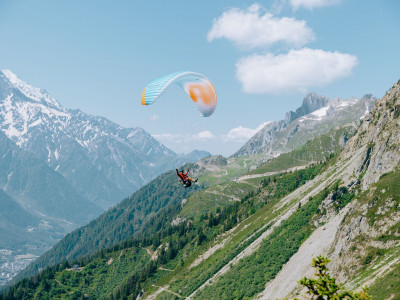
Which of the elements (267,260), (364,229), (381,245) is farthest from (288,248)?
(381,245)

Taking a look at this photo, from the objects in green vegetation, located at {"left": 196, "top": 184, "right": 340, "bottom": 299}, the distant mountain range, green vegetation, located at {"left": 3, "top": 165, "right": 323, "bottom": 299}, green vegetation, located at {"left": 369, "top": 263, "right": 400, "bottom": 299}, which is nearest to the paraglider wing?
the distant mountain range

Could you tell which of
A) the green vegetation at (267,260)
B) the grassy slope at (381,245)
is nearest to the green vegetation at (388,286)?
the grassy slope at (381,245)

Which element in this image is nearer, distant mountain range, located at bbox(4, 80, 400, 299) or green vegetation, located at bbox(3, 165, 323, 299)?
distant mountain range, located at bbox(4, 80, 400, 299)

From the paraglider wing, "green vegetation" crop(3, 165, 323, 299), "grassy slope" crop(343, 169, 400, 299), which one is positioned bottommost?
"green vegetation" crop(3, 165, 323, 299)

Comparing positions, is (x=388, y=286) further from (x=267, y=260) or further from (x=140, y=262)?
(x=140, y=262)

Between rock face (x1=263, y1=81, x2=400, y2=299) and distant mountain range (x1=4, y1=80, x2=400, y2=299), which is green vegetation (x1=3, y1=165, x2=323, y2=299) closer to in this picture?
distant mountain range (x1=4, y1=80, x2=400, y2=299)

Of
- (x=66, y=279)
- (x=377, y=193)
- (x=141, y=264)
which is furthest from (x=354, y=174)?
(x=66, y=279)

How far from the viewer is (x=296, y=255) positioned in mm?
76062

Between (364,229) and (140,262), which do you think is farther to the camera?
(140,262)

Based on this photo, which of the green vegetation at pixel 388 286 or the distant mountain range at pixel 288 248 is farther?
the distant mountain range at pixel 288 248

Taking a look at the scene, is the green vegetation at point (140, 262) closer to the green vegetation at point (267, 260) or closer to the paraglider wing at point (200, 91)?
the green vegetation at point (267, 260)

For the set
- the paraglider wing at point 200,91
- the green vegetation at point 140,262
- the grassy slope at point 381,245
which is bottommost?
the green vegetation at point 140,262

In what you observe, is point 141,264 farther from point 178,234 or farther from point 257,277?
point 257,277

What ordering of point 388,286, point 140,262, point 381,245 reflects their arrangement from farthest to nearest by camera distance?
point 140,262
point 381,245
point 388,286
